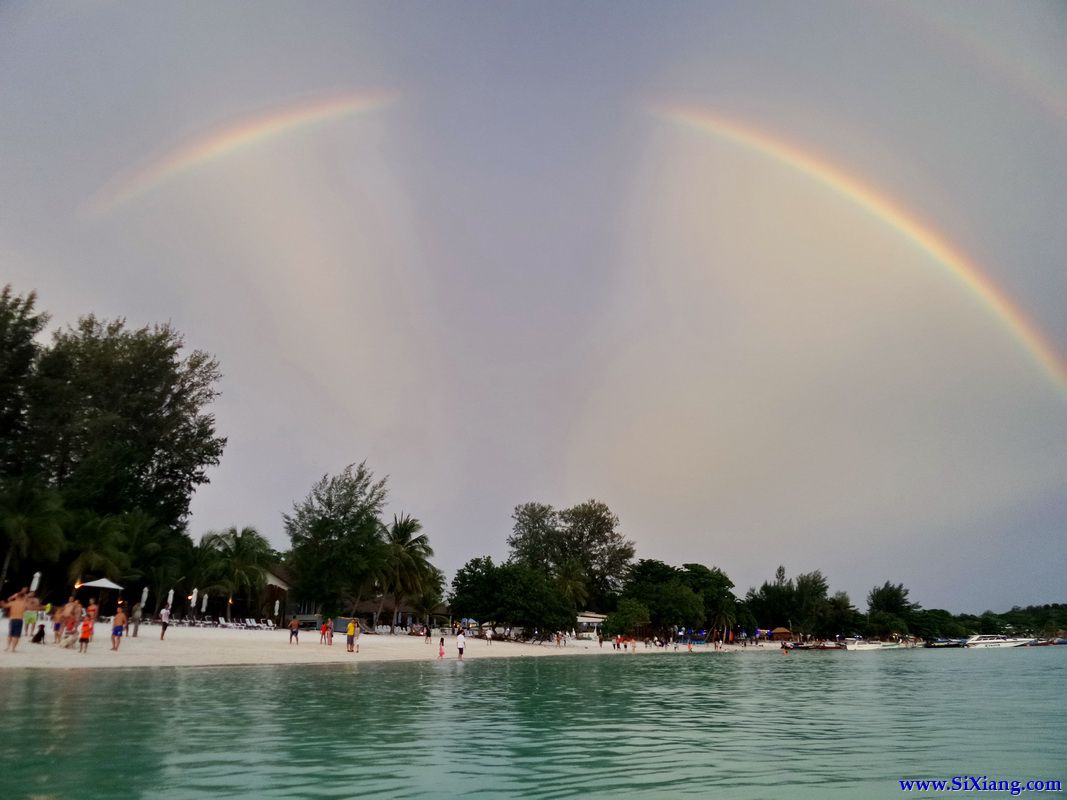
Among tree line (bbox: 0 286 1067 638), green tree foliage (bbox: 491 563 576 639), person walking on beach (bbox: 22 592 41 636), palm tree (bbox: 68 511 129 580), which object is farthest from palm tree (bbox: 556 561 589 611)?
person walking on beach (bbox: 22 592 41 636)

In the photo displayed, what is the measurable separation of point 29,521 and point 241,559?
73.1 feet

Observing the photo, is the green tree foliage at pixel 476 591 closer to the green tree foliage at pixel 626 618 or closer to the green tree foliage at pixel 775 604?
the green tree foliage at pixel 626 618

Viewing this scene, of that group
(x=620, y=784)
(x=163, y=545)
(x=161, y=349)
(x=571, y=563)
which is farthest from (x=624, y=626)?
(x=620, y=784)

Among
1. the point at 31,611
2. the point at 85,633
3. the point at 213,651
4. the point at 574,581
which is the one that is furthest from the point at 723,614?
the point at 31,611

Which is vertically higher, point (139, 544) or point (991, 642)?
point (139, 544)

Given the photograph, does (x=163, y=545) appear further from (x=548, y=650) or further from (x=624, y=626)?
(x=624, y=626)

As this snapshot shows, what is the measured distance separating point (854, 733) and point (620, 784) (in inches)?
A: 369

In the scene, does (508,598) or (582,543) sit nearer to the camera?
(508,598)

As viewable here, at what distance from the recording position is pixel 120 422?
4859 centimetres

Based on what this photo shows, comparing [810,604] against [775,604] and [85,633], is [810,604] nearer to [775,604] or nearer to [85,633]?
[775,604]

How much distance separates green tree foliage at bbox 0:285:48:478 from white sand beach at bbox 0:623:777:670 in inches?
468

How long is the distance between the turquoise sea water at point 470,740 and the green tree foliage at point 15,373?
25.3m

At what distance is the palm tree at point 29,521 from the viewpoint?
38500 millimetres

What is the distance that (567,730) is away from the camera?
16.3 m
